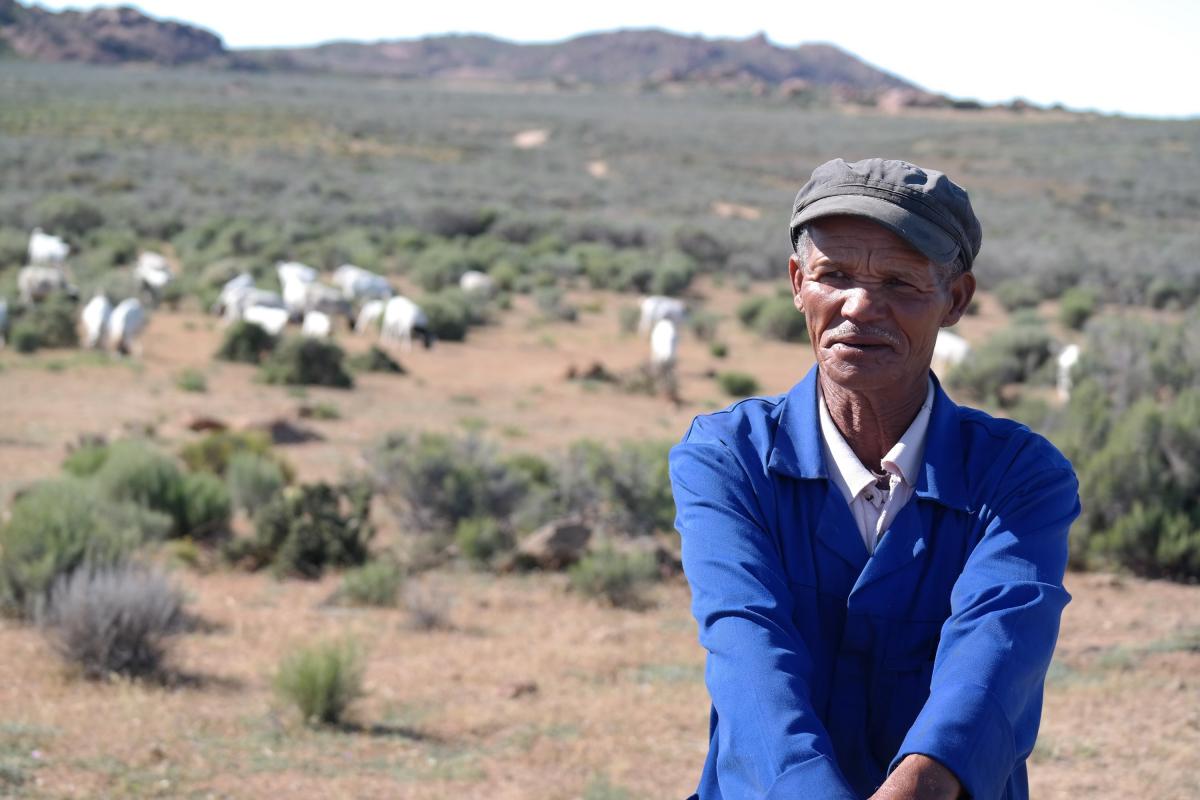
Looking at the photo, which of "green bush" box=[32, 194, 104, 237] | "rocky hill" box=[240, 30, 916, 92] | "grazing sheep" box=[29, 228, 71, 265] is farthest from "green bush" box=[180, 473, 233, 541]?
"rocky hill" box=[240, 30, 916, 92]

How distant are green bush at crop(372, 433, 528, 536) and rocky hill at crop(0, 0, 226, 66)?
11573 centimetres

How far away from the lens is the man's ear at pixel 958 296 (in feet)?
6.73

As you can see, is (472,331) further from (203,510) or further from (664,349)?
(203,510)

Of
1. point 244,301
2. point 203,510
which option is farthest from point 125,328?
point 203,510

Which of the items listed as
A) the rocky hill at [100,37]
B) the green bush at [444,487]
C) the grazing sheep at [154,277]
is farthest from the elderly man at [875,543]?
the rocky hill at [100,37]

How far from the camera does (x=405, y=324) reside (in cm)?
1881

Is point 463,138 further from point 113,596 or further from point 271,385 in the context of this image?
point 113,596

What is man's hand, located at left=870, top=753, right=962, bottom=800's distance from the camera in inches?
66.8

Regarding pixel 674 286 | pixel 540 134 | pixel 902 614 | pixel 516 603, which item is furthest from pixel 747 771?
pixel 540 134

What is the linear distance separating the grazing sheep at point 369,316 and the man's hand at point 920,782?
61.4ft

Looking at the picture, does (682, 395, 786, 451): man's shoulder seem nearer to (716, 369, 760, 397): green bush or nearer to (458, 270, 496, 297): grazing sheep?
(716, 369, 760, 397): green bush

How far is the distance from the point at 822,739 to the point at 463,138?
211ft

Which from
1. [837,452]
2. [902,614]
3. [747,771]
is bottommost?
[747,771]

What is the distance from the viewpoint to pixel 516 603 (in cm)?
790
